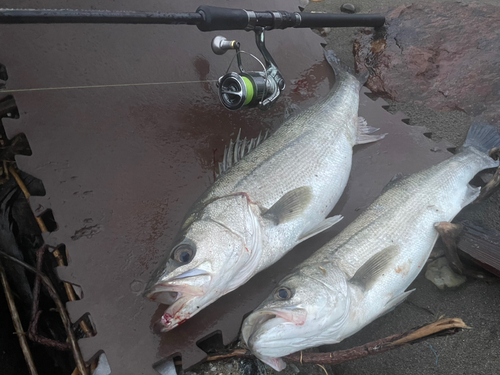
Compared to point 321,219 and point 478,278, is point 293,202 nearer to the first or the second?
point 321,219

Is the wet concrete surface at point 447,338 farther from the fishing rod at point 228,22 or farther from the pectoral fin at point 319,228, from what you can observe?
the fishing rod at point 228,22

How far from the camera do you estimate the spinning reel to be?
2705 millimetres

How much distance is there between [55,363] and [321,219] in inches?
95.5

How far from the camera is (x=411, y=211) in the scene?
103 inches

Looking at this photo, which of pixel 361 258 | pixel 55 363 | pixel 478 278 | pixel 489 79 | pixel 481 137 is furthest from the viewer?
pixel 489 79

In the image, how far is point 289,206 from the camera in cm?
245

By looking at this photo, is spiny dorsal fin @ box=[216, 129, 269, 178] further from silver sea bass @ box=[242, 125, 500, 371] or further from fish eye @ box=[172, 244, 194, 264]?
silver sea bass @ box=[242, 125, 500, 371]

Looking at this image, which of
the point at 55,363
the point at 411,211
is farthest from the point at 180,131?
the point at 55,363

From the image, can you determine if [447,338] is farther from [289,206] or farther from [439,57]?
[439,57]

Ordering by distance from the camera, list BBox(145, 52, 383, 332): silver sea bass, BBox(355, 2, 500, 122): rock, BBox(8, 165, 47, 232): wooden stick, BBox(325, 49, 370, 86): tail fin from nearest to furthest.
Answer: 1. BBox(145, 52, 383, 332): silver sea bass
2. BBox(8, 165, 47, 232): wooden stick
3. BBox(325, 49, 370, 86): tail fin
4. BBox(355, 2, 500, 122): rock

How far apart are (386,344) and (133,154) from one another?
6.99 feet

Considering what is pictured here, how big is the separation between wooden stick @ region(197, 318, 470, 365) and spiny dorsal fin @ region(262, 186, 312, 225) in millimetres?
870

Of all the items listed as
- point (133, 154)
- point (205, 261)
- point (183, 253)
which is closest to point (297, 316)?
point (205, 261)

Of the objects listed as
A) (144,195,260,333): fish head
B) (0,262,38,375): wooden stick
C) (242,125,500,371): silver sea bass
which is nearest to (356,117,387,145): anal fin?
(242,125,500,371): silver sea bass
